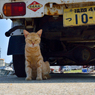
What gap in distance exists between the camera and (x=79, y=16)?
312 centimetres

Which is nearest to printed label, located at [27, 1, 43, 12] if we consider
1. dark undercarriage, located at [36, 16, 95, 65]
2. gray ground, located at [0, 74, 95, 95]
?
dark undercarriage, located at [36, 16, 95, 65]

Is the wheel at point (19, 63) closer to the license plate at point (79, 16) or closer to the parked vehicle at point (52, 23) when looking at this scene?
the parked vehicle at point (52, 23)

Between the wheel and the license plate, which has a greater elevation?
the license plate

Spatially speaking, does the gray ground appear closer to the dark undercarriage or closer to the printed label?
the dark undercarriage

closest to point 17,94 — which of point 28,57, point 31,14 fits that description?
point 28,57

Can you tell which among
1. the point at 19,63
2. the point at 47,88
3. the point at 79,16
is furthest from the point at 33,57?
the point at 47,88

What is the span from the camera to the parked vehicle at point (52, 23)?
3143 mm

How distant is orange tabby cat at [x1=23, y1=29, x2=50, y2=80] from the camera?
3151 mm

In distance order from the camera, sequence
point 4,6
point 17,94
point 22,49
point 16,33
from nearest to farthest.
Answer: point 17,94 → point 4,6 → point 22,49 → point 16,33

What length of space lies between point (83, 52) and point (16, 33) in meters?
1.39

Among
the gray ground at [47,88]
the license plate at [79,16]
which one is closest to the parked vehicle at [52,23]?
the license plate at [79,16]

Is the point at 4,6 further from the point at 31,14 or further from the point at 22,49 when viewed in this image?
the point at 22,49

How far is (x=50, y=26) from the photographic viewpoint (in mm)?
3406

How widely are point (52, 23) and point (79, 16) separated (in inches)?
21.1
